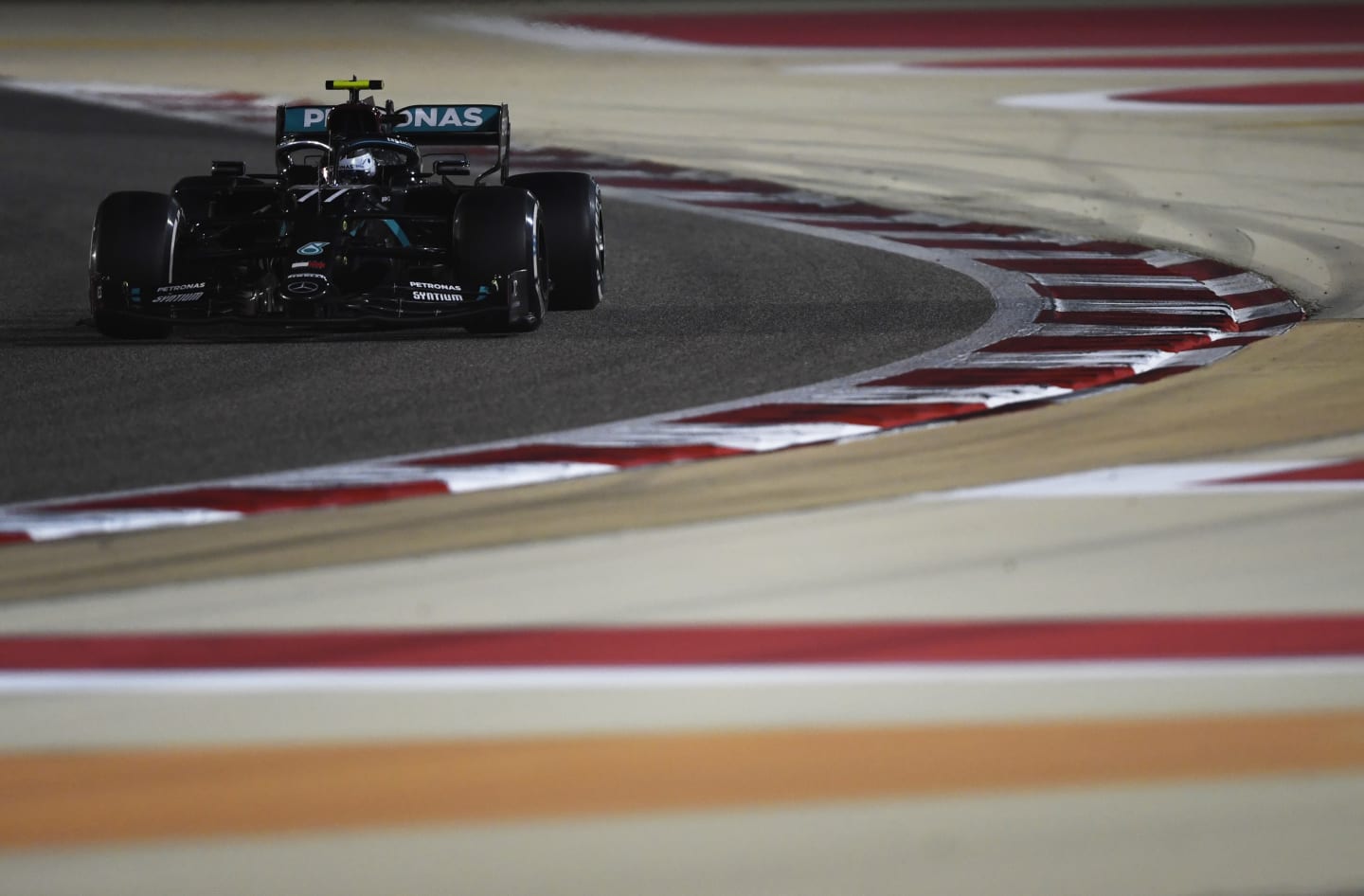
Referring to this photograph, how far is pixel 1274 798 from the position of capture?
12.4 ft

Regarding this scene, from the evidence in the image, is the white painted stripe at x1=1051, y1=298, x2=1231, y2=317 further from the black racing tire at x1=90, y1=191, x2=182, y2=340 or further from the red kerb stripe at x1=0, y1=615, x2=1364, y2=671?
the red kerb stripe at x1=0, y1=615, x2=1364, y2=671

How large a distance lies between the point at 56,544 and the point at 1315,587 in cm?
319

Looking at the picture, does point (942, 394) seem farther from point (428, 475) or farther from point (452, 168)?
point (452, 168)

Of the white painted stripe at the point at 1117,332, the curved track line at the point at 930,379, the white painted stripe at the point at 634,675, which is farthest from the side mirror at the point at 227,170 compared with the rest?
the white painted stripe at the point at 634,675

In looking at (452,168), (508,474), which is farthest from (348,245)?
(508,474)

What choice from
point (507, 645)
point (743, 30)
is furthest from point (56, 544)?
point (743, 30)

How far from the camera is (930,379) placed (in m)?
7.19

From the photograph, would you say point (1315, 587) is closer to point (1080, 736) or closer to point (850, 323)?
point (1080, 736)

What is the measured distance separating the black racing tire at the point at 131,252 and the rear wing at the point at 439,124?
124cm

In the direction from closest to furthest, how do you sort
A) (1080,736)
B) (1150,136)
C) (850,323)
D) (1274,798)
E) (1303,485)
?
(1274,798)
(1080,736)
(1303,485)
(850,323)
(1150,136)

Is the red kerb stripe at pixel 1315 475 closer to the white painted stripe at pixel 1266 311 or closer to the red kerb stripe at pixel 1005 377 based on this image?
the red kerb stripe at pixel 1005 377

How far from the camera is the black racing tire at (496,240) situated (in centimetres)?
797

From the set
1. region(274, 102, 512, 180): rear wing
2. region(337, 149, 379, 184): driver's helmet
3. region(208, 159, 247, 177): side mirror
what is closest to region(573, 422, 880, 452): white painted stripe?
region(337, 149, 379, 184): driver's helmet

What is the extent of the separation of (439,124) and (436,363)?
6.86 feet
